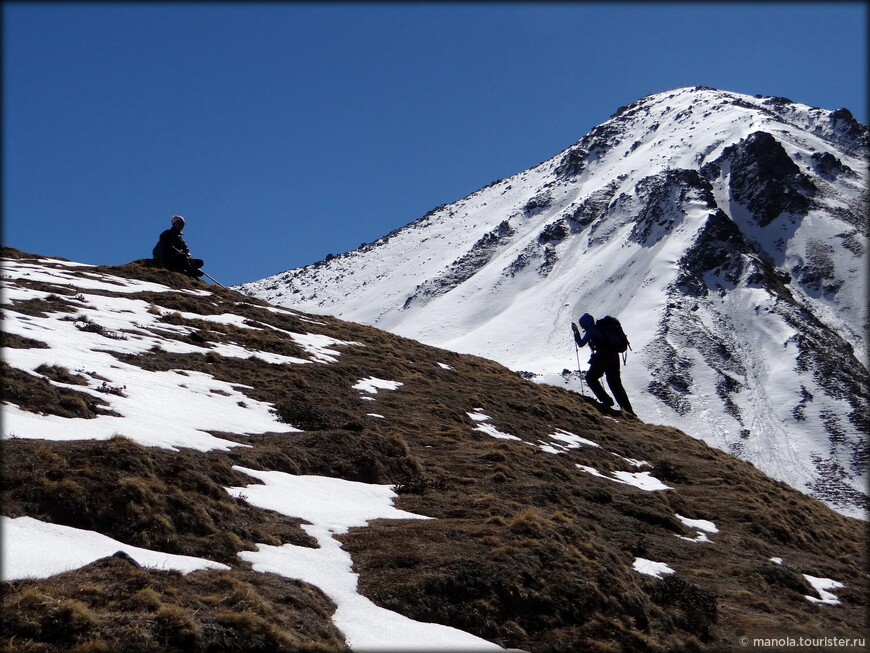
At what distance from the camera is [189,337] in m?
23.8

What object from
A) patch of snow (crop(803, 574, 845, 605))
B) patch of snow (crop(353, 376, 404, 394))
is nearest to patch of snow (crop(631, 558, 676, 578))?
patch of snow (crop(803, 574, 845, 605))

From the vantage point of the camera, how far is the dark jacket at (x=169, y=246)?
3441 cm

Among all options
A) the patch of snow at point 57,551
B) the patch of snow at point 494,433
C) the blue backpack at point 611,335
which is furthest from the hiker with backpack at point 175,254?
the patch of snow at point 57,551

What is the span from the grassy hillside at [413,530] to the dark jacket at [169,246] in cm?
878

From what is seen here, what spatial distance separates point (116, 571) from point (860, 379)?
15640cm

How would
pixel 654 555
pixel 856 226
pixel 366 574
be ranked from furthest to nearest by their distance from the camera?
pixel 856 226, pixel 654 555, pixel 366 574

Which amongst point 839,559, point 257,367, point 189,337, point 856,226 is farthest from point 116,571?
point 856,226

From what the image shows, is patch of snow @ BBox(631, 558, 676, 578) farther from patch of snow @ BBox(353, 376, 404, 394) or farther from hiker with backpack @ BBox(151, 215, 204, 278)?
hiker with backpack @ BBox(151, 215, 204, 278)

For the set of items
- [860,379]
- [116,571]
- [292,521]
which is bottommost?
[116,571]

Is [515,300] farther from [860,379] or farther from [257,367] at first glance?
[257,367]

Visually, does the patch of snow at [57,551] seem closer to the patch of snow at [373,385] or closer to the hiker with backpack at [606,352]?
the patch of snow at [373,385]

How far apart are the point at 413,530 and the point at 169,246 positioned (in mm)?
26078

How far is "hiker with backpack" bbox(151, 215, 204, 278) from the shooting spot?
3444 centimetres

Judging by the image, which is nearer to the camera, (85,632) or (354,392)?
(85,632)
